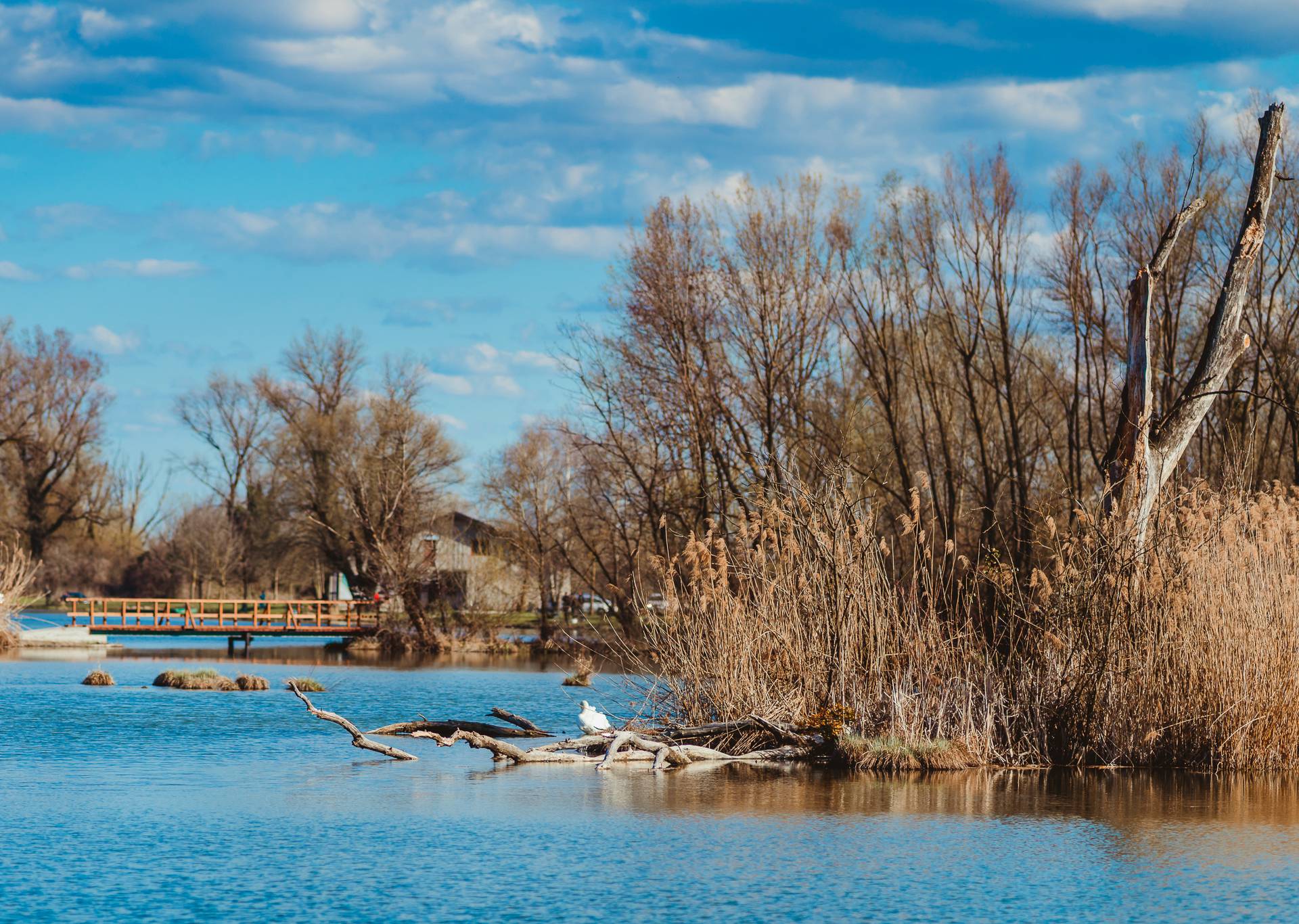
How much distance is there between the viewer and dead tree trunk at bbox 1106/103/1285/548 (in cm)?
1795

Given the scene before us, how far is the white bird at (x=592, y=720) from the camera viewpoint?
1583cm

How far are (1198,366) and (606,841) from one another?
1177cm

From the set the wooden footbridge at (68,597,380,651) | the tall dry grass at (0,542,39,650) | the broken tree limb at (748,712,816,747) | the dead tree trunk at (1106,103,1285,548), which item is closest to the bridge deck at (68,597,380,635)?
the wooden footbridge at (68,597,380,651)

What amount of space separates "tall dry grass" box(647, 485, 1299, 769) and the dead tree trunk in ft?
6.10

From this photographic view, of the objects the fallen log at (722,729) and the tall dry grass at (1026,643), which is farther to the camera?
the fallen log at (722,729)

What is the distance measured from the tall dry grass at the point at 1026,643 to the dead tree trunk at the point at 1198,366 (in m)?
1.86

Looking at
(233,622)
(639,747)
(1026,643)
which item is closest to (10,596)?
(233,622)

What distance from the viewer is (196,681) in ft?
97.6

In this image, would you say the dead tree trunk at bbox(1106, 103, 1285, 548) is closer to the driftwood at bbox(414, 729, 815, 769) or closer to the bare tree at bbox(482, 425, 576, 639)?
the driftwood at bbox(414, 729, 815, 769)

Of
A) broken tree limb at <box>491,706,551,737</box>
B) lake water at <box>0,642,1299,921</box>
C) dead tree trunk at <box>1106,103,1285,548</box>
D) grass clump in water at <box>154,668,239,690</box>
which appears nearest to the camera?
lake water at <box>0,642,1299,921</box>

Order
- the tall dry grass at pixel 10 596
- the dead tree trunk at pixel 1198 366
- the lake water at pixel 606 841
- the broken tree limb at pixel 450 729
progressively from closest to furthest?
the lake water at pixel 606 841 → the broken tree limb at pixel 450 729 → the dead tree trunk at pixel 1198 366 → the tall dry grass at pixel 10 596

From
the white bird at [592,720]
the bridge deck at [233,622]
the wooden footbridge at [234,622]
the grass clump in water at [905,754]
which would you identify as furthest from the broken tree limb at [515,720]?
the bridge deck at [233,622]

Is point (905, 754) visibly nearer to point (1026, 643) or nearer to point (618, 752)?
point (1026, 643)

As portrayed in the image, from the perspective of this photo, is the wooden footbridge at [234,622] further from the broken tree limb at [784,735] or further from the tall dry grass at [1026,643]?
the broken tree limb at [784,735]
